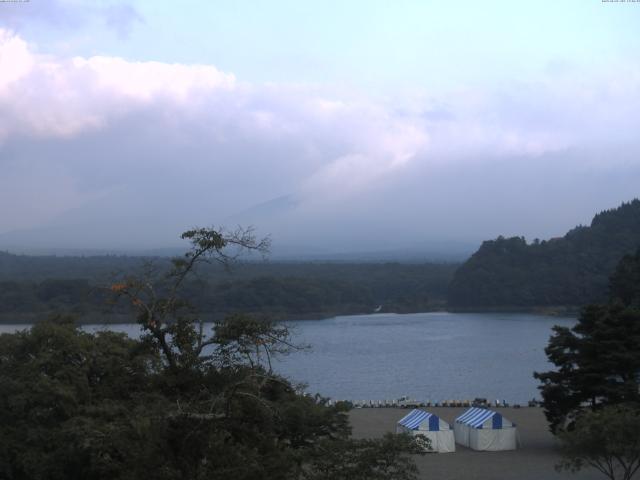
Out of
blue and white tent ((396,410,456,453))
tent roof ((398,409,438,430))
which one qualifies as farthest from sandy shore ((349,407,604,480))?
tent roof ((398,409,438,430))

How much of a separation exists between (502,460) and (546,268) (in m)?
→ 53.4

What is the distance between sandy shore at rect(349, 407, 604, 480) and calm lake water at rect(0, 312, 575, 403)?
284cm

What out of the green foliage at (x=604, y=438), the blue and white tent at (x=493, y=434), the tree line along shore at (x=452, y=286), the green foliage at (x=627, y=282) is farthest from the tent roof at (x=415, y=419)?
the tree line along shore at (x=452, y=286)

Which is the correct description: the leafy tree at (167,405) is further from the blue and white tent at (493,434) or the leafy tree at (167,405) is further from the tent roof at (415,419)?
the blue and white tent at (493,434)

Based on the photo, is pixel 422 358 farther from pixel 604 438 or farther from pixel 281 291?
pixel 604 438

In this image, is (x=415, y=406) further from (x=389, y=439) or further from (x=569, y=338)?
(x=389, y=439)

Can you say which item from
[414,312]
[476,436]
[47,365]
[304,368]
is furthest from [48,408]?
[414,312]

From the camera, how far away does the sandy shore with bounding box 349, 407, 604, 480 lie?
12828 millimetres

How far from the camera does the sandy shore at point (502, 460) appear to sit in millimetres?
12828

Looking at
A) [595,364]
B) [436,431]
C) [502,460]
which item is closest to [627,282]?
[595,364]

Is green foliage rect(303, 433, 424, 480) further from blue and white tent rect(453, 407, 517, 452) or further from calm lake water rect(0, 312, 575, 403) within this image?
blue and white tent rect(453, 407, 517, 452)

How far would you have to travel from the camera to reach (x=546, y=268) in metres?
65.6

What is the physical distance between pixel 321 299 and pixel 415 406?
38473mm

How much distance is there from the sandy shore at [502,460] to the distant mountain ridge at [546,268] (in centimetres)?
4333
